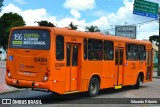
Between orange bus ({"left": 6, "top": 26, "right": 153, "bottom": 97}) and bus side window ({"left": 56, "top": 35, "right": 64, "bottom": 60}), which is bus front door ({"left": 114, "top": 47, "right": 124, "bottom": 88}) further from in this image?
bus side window ({"left": 56, "top": 35, "right": 64, "bottom": 60})

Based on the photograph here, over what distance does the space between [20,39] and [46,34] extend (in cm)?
132

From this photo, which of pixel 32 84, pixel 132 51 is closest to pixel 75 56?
pixel 32 84

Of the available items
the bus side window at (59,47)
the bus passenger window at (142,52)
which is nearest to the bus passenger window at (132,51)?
the bus passenger window at (142,52)

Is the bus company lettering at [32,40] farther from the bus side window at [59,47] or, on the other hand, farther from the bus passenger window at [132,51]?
the bus passenger window at [132,51]

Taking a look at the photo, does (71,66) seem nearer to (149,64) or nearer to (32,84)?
(32,84)

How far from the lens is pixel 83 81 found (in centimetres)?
1669

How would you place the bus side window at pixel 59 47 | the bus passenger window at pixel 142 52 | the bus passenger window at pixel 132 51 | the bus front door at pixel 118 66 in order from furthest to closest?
the bus passenger window at pixel 142 52 → the bus passenger window at pixel 132 51 → the bus front door at pixel 118 66 → the bus side window at pixel 59 47

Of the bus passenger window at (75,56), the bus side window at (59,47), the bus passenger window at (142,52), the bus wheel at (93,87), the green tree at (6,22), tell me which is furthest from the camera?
the green tree at (6,22)

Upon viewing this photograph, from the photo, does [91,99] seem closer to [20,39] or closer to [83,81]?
[83,81]

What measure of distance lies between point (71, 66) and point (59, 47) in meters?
1.13

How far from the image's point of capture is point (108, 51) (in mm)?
18984

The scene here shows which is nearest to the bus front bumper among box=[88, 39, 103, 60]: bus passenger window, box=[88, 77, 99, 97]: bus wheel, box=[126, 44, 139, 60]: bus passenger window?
box=[88, 77, 99, 97]: bus wheel

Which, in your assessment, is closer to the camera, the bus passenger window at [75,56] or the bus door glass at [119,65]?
the bus passenger window at [75,56]

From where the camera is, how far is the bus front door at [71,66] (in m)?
15.8
